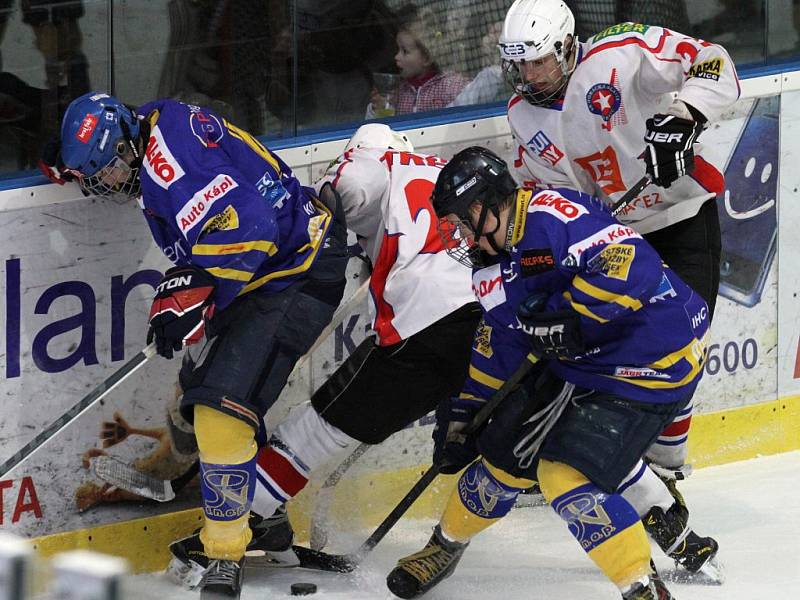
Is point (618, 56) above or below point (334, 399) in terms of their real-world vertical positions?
above

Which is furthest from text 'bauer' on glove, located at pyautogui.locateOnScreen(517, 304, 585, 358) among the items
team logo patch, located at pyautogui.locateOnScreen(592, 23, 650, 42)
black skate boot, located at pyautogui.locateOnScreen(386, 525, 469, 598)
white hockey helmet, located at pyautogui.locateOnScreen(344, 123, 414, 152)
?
team logo patch, located at pyautogui.locateOnScreen(592, 23, 650, 42)

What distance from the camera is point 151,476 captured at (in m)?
3.71

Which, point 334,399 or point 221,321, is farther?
point 334,399

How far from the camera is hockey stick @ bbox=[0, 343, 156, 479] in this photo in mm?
3244

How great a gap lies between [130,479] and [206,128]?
3.01 feet

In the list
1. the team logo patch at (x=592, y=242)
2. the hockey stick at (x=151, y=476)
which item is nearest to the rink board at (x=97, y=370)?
the hockey stick at (x=151, y=476)

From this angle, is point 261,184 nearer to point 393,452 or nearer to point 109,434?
point 109,434

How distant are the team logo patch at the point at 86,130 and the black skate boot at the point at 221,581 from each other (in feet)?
3.30

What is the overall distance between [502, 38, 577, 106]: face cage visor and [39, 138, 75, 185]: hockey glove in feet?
3.64

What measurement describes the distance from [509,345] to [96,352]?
104 centimetres

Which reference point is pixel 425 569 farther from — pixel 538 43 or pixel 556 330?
pixel 538 43

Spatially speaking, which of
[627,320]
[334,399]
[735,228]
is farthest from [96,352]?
[735,228]

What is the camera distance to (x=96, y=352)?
3578mm

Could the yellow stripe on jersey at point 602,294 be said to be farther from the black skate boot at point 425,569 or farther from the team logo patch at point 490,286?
the black skate boot at point 425,569
